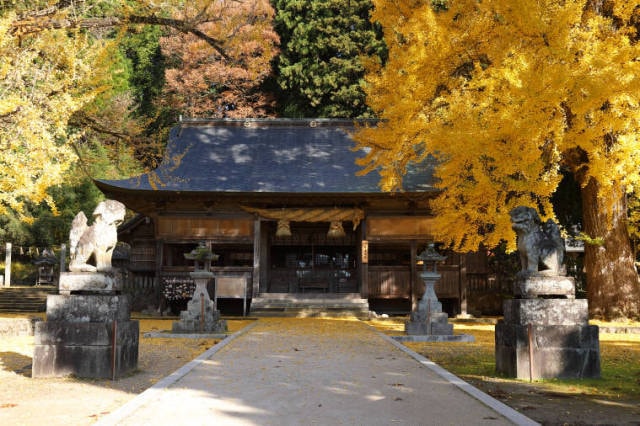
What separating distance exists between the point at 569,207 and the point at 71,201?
984 inches

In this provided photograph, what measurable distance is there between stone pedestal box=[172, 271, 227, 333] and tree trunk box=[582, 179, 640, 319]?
988 cm

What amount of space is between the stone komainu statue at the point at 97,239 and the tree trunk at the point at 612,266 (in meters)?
12.1

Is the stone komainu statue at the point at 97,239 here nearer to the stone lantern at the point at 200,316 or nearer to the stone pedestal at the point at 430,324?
the stone lantern at the point at 200,316

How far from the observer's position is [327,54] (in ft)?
103

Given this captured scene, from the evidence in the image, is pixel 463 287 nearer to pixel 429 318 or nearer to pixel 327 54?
pixel 429 318

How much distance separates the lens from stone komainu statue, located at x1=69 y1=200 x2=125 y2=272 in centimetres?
749

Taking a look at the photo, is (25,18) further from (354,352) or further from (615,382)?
(615,382)

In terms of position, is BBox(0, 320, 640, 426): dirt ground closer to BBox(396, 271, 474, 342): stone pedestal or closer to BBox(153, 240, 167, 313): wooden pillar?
BBox(396, 271, 474, 342): stone pedestal

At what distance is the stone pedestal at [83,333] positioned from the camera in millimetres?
7051

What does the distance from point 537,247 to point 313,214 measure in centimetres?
1208

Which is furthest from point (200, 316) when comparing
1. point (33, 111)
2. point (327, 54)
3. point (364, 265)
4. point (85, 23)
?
point (327, 54)

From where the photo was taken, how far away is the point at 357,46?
3048 centimetres

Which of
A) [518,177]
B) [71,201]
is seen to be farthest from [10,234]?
[518,177]

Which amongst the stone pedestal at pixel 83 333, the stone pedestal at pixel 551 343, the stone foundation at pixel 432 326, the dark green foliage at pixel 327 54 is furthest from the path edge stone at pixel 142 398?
the dark green foliage at pixel 327 54
